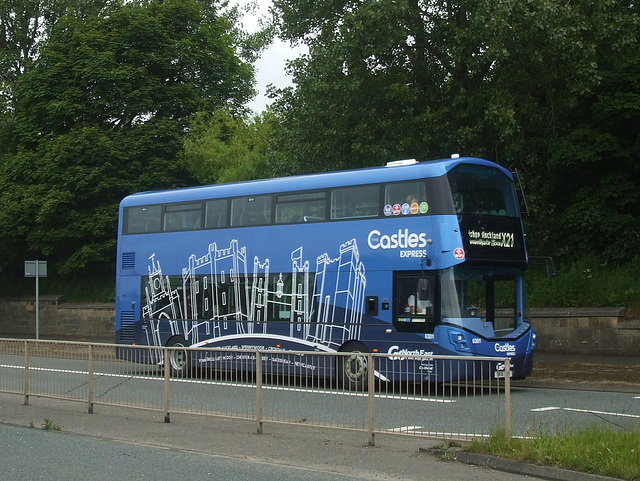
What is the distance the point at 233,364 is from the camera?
1088 centimetres

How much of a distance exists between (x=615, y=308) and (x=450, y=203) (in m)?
7.22

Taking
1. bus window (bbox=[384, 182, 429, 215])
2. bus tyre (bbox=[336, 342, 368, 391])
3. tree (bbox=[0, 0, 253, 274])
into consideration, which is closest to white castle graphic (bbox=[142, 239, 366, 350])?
bus window (bbox=[384, 182, 429, 215])

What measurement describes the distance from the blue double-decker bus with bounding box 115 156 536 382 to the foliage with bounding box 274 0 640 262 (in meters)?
4.50

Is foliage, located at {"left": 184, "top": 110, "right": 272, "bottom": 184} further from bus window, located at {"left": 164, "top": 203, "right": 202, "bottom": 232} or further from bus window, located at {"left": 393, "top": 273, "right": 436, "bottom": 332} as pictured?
bus window, located at {"left": 393, "top": 273, "right": 436, "bottom": 332}

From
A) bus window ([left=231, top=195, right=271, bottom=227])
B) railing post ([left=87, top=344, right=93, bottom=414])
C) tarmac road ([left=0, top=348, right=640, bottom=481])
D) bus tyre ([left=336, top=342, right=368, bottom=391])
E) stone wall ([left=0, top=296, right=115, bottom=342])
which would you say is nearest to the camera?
tarmac road ([left=0, top=348, right=640, bottom=481])

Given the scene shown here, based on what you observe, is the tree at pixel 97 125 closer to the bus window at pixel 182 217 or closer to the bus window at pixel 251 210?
the bus window at pixel 182 217

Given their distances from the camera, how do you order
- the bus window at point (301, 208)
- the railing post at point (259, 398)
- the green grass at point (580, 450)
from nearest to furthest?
1. the green grass at point (580, 450)
2. the railing post at point (259, 398)
3. the bus window at point (301, 208)

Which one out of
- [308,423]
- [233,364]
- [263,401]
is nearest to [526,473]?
[308,423]

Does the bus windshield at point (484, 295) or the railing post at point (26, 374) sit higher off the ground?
the bus windshield at point (484, 295)

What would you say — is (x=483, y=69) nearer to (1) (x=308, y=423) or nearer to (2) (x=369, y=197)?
(2) (x=369, y=197)

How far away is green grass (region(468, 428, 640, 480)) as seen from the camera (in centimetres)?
709

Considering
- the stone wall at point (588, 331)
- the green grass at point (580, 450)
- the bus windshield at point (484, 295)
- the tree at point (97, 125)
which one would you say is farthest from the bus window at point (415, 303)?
the tree at point (97, 125)

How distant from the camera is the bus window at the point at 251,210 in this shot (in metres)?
17.4

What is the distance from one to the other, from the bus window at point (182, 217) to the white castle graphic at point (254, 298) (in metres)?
0.72
